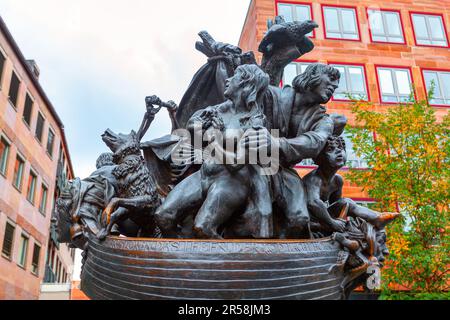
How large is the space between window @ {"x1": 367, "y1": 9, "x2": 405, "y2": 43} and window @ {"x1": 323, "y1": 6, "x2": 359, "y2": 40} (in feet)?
2.76

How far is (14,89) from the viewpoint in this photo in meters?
22.1

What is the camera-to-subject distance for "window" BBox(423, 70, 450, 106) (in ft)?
66.1

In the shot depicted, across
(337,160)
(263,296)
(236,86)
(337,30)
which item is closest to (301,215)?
(337,160)

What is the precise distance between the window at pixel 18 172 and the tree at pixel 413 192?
16915 mm

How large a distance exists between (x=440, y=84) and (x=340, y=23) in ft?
17.8

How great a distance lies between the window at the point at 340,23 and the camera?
20.7m

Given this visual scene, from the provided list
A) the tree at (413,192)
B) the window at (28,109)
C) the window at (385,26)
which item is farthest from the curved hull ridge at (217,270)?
the window at (28,109)

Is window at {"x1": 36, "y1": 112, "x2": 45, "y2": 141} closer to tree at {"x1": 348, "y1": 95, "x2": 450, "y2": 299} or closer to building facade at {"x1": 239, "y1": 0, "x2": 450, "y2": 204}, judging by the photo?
building facade at {"x1": 239, "y1": 0, "x2": 450, "y2": 204}

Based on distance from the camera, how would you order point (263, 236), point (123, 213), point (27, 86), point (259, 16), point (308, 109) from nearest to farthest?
point (263, 236)
point (123, 213)
point (308, 109)
point (259, 16)
point (27, 86)

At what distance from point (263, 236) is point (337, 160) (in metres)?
0.86

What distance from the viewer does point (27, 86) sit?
23.7 metres

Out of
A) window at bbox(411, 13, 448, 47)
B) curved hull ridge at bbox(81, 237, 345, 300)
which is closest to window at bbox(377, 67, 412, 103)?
window at bbox(411, 13, 448, 47)

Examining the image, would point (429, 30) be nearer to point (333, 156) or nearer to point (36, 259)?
point (333, 156)
